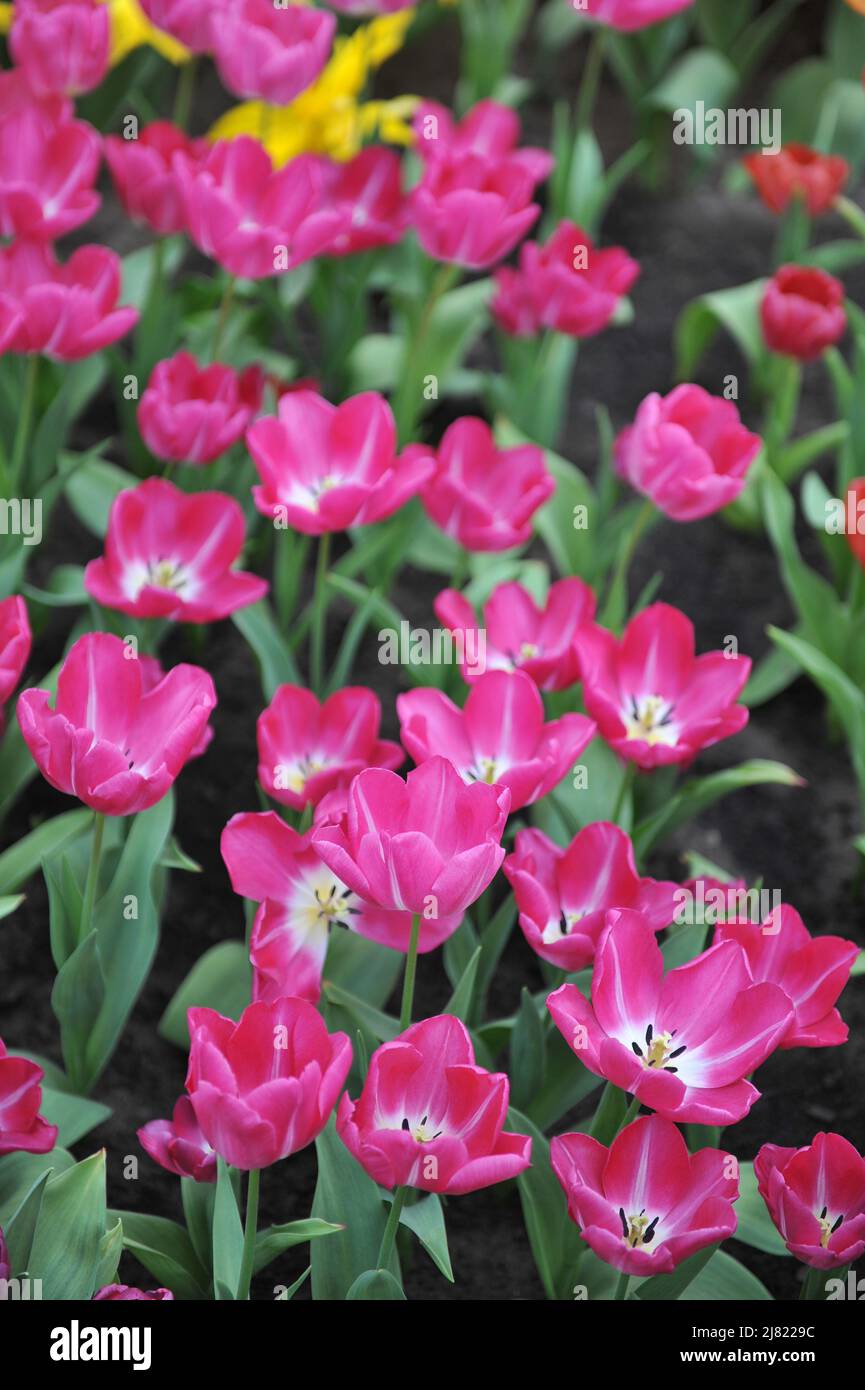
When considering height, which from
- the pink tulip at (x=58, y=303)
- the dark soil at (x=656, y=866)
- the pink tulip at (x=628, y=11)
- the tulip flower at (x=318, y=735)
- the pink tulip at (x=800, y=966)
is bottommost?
the dark soil at (x=656, y=866)

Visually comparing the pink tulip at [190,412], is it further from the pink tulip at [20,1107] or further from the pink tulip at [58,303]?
the pink tulip at [20,1107]

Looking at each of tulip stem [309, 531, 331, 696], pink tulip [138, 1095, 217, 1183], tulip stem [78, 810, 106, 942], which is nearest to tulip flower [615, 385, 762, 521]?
tulip stem [309, 531, 331, 696]

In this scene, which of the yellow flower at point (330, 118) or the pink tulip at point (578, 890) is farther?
the yellow flower at point (330, 118)

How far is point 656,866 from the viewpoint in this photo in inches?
75.6

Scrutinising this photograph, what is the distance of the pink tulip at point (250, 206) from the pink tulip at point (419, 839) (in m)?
0.82

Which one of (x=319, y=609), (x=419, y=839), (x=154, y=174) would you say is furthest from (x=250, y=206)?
(x=419, y=839)

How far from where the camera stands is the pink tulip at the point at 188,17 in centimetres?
202

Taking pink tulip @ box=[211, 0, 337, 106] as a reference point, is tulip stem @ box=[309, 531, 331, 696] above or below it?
below

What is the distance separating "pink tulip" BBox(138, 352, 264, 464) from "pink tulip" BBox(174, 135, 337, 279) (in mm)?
127

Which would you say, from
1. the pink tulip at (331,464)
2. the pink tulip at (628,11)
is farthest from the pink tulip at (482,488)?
the pink tulip at (628,11)

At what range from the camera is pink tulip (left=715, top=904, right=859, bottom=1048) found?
1.30 meters

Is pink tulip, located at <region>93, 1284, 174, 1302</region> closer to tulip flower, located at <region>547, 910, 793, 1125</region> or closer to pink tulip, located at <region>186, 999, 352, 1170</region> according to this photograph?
pink tulip, located at <region>186, 999, 352, 1170</region>

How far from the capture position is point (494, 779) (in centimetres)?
144

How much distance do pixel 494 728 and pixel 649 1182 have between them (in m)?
0.42
